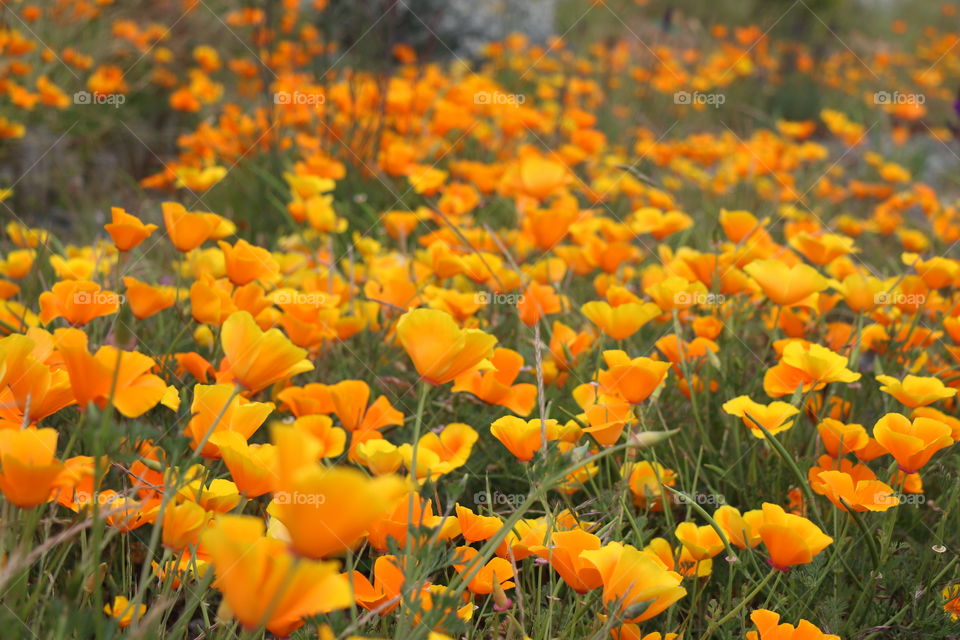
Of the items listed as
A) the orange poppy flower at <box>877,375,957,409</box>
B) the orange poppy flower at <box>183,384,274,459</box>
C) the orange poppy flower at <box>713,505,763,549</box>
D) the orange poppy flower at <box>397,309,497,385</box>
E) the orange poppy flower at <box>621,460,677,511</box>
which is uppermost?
the orange poppy flower at <box>397,309,497,385</box>

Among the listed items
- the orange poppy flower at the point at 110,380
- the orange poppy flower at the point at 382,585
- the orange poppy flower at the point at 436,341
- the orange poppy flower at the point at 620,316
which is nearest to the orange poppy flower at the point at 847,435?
the orange poppy flower at the point at 620,316

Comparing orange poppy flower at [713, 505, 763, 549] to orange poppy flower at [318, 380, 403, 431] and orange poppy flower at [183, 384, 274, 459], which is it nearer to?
orange poppy flower at [318, 380, 403, 431]

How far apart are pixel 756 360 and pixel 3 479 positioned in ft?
4.67

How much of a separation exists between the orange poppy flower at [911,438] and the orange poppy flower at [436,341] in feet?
1.70

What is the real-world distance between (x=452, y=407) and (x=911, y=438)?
2.59ft

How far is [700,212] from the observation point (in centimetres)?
350

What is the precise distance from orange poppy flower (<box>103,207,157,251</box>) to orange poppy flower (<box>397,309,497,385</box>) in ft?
1.83

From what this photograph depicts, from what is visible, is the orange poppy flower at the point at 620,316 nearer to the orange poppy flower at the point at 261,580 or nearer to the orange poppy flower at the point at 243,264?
the orange poppy flower at the point at 243,264

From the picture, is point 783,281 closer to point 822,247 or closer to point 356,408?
point 822,247

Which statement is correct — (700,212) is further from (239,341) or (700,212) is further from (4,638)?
(4,638)

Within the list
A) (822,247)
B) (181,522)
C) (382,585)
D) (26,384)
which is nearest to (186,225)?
(26,384)

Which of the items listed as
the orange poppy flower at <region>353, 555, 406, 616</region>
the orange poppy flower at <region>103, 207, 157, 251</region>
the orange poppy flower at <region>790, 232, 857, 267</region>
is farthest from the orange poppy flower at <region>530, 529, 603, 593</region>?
the orange poppy flower at <region>790, 232, 857, 267</region>

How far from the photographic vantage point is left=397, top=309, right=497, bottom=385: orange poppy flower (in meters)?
0.99

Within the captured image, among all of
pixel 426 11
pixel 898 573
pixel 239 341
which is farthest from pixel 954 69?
pixel 239 341
